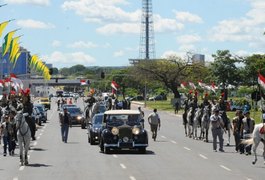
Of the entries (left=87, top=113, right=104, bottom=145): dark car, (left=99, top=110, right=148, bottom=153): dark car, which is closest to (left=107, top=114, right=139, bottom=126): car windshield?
(left=99, top=110, right=148, bottom=153): dark car

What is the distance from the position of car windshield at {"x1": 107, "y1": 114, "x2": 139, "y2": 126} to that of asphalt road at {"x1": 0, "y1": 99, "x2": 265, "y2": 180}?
46.3 inches

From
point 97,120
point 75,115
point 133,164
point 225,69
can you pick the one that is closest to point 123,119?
point 133,164

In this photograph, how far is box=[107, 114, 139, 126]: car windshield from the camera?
30634 mm

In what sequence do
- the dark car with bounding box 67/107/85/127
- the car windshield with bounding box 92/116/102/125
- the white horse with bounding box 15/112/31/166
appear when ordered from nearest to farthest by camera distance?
the white horse with bounding box 15/112/31/166
the car windshield with bounding box 92/116/102/125
the dark car with bounding box 67/107/85/127

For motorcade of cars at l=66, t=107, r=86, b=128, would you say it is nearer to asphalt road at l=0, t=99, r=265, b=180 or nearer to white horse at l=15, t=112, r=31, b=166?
asphalt road at l=0, t=99, r=265, b=180

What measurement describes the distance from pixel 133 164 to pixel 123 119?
5.04 metres

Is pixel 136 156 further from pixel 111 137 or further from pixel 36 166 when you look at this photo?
pixel 36 166

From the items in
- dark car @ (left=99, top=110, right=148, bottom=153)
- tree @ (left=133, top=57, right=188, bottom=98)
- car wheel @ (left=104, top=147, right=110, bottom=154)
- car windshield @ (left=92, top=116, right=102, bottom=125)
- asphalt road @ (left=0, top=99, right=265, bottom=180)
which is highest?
tree @ (left=133, top=57, right=188, bottom=98)

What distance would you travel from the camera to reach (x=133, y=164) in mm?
26000

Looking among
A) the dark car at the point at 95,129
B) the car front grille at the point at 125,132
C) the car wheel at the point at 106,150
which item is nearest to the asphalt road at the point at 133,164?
the car wheel at the point at 106,150

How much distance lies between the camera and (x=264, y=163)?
26.2 meters

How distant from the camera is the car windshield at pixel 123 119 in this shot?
30634 millimetres

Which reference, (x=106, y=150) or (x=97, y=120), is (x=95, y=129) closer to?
(x=97, y=120)

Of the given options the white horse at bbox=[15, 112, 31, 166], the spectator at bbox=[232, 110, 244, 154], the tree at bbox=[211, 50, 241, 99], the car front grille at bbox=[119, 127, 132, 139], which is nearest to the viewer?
the white horse at bbox=[15, 112, 31, 166]
